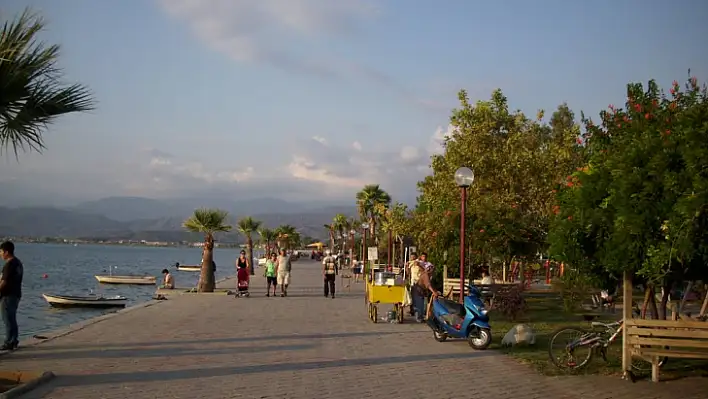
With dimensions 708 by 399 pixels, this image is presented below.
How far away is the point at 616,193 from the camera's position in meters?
8.73

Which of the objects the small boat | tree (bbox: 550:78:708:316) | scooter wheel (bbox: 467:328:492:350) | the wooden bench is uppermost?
tree (bbox: 550:78:708:316)

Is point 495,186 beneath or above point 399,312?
above

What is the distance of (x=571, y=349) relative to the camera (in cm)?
1003

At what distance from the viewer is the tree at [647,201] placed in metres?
8.03

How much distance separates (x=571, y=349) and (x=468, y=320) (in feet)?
8.15

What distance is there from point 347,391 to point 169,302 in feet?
46.9

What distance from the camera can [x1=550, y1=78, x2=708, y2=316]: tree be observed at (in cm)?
803

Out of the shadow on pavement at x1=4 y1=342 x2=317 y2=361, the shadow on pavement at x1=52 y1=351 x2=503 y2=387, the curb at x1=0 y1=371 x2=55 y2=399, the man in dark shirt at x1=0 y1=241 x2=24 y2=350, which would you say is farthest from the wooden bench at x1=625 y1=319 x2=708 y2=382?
the man in dark shirt at x1=0 y1=241 x2=24 y2=350

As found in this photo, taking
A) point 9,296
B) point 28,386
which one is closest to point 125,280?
point 9,296

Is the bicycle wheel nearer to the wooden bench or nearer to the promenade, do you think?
the promenade

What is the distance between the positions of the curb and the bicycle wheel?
6514mm

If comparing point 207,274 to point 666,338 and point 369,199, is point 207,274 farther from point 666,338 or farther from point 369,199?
point 369,199

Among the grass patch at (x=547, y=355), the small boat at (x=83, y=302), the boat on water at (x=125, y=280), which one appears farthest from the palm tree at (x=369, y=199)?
the grass patch at (x=547, y=355)

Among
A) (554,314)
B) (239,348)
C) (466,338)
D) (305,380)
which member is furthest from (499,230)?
(305,380)
